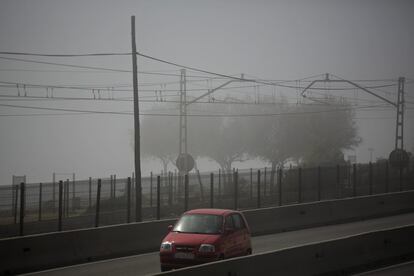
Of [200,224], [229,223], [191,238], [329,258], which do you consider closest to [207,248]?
[191,238]

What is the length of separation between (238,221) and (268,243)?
692 centimetres

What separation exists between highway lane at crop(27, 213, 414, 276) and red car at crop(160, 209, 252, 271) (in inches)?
58.4

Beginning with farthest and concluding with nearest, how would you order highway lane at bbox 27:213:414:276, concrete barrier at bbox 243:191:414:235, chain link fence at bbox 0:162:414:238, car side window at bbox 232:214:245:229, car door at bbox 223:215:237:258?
concrete barrier at bbox 243:191:414:235 < chain link fence at bbox 0:162:414:238 < highway lane at bbox 27:213:414:276 < car side window at bbox 232:214:245:229 < car door at bbox 223:215:237:258

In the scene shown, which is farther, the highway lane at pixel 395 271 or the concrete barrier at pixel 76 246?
the concrete barrier at pixel 76 246

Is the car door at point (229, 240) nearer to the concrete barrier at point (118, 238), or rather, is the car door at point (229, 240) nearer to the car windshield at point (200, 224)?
the car windshield at point (200, 224)

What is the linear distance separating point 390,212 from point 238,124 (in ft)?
206

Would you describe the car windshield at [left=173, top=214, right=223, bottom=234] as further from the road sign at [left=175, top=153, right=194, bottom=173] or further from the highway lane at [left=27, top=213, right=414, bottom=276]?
the road sign at [left=175, top=153, right=194, bottom=173]

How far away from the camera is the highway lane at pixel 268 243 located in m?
17.6

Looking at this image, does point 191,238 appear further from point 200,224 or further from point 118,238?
point 118,238

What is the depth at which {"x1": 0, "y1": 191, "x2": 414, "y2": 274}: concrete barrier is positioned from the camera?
17.7 m

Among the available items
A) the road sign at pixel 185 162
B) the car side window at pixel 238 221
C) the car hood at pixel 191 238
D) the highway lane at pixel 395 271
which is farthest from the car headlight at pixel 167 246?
the road sign at pixel 185 162

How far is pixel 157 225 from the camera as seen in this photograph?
22984 millimetres

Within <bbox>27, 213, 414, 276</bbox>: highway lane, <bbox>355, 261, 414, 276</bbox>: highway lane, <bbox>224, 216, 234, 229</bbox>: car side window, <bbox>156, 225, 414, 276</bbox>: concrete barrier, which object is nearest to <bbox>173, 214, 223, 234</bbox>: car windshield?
<bbox>224, 216, 234, 229</bbox>: car side window

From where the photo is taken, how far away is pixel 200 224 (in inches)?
645
